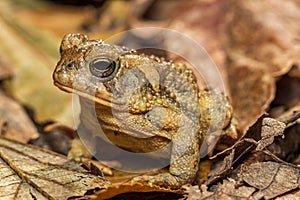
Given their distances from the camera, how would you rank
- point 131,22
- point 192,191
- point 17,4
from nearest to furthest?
point 192,191, point 131,22, point 17,4

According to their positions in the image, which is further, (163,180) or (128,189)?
(163,180)

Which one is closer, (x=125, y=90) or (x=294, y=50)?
(x=125, y=90)

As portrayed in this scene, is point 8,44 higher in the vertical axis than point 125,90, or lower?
higher

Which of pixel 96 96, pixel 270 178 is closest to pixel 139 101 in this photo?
pixel 96 96

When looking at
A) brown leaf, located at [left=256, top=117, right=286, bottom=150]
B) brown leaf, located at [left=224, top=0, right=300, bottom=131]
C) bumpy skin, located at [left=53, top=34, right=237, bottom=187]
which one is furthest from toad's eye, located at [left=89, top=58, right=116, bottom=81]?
brown leaf, located at [left=224, top=0, right=300, bottom=131]

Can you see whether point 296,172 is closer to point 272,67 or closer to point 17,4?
point 272,67

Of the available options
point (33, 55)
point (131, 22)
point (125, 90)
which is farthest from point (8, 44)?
point (125, 90)

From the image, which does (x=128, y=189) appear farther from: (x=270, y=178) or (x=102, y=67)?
(x=270, y=178)

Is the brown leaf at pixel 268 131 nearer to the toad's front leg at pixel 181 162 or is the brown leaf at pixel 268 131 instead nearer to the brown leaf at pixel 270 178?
the brown leaf at pixel 270 178
